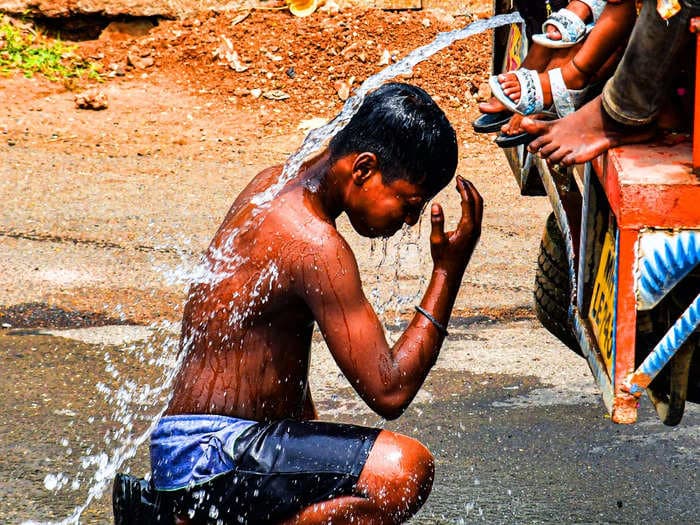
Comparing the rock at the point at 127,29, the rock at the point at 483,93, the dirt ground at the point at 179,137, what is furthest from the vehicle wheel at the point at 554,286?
the rock at the point at 127,29

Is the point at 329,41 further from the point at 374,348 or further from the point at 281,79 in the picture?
the point at 374,348

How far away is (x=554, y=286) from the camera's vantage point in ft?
12.2

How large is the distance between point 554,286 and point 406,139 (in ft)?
4.16

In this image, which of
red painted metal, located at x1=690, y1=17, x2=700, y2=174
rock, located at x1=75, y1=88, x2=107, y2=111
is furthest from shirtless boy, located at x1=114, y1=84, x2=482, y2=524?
rock, located at x1=75, y1=88, x2=107, y2=111

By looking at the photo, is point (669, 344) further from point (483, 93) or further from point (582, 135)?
point (483, 93)

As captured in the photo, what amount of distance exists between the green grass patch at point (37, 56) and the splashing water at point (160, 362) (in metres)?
4.24

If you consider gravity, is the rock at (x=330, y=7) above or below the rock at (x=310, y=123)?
above

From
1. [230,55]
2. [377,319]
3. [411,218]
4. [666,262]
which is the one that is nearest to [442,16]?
[230,55]

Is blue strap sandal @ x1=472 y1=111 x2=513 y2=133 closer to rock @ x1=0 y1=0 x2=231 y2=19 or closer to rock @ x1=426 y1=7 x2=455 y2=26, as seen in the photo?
rock @ x1=426 y1=7 x2=455 y2=26

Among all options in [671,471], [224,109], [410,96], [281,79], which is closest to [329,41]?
[281,79]

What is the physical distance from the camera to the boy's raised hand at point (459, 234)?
2723mm

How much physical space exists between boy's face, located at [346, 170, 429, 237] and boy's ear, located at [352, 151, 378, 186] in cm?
1

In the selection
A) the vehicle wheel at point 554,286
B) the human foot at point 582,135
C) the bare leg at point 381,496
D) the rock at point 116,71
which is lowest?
the rock at point 116,71

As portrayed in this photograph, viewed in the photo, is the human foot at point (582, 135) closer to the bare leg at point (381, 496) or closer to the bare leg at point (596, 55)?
the bare leg at point (596, 55)
